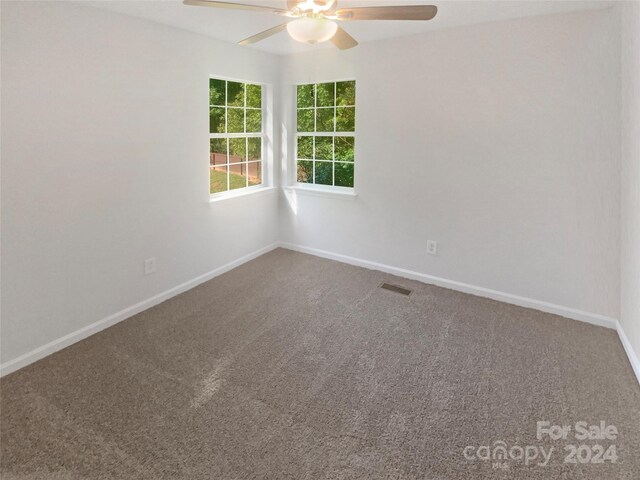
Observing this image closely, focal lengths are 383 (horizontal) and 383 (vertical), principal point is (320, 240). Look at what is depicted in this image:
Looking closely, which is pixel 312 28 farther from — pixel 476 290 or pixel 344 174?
pixel 476 290

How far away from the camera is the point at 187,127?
3.50 metres

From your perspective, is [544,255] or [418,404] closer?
[418,404]

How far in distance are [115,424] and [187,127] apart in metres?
2.51

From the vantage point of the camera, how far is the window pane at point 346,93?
13.7 ft

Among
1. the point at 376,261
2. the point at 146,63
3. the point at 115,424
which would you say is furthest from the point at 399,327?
the point at 146,63

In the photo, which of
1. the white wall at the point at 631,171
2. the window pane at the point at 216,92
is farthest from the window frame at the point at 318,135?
the white wall at the point at 631,171

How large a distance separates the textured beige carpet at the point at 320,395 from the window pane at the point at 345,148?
178 cm

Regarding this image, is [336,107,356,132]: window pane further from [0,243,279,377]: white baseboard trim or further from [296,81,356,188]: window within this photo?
[0,243,279,377]: white baseboard trim

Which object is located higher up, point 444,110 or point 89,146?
point 444,110

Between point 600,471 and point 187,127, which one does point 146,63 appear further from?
point 600,471

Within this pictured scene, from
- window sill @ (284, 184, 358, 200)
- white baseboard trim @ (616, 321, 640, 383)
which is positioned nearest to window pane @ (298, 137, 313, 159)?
window sill @ (284, 184, 358, 200)

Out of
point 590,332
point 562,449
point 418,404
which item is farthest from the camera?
point 590,332

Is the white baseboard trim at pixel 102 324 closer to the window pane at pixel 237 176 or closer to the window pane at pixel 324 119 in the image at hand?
the window pane at pixel 237 176

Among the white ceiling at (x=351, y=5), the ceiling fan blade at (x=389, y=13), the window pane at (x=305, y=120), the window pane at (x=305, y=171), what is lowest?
the window pane at (x=305, y=171)
